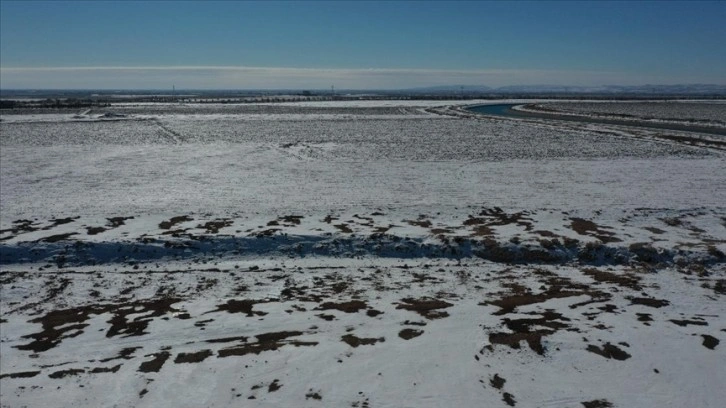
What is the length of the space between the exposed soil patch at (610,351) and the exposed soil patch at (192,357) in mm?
6203

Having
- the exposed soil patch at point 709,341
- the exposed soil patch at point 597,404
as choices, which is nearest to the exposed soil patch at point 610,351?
the exposed soil patch at point 597,404

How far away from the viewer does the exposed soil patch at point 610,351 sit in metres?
7.77

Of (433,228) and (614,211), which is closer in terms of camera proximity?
(433,228)

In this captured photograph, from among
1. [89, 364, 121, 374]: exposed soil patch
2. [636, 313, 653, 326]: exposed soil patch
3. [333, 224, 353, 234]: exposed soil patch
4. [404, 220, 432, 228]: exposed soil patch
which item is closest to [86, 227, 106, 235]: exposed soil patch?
[333, 224, 353, 234]: exposed soil patch

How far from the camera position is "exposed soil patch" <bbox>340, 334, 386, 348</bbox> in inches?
325

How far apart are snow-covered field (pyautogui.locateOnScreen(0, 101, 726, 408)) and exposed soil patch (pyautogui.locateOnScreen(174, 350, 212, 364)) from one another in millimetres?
110

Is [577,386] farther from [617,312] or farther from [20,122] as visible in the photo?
[20,122]

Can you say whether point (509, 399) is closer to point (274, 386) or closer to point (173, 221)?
point (274, 386)

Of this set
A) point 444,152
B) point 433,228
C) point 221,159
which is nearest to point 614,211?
point 433,228

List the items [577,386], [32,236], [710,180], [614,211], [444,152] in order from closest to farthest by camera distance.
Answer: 1. [577,386]
2. [32,236]
3. [614,211]
4. [710,180]
5. [444,152]

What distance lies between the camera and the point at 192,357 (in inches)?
311

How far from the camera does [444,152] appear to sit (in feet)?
93.5

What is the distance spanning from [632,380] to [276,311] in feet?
20.0

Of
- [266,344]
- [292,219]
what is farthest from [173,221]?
[266,344]
